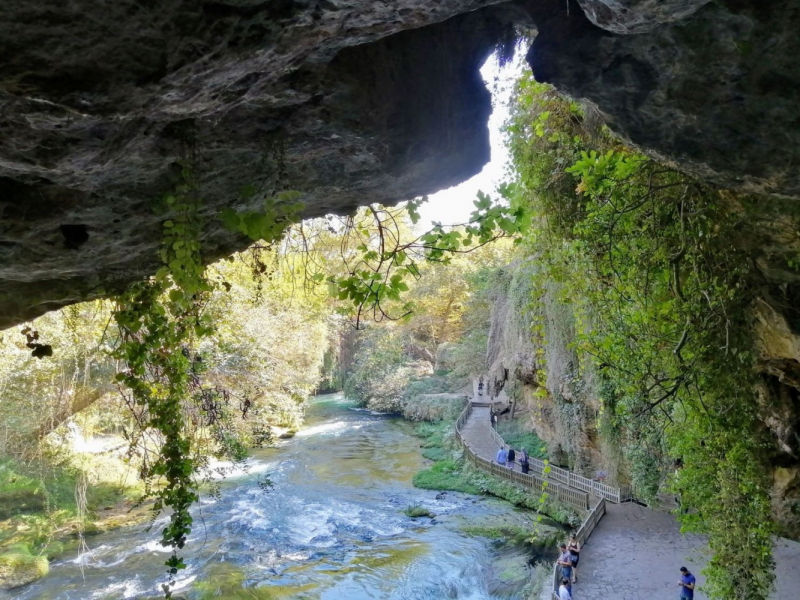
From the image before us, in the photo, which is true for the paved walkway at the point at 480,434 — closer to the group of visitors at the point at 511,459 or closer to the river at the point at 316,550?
the group of visitors at the point at 511,459

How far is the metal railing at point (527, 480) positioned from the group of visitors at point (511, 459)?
29cm

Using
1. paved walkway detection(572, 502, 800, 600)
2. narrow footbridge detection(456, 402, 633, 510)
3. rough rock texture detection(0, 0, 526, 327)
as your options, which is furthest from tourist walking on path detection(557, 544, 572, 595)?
rough rock texture detection(0, 0, 526, 327)

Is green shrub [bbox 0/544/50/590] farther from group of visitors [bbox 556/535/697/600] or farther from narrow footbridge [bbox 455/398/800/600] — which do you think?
group of visitors [bbox 556/535/697/600]

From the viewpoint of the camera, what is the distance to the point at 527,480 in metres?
14.7

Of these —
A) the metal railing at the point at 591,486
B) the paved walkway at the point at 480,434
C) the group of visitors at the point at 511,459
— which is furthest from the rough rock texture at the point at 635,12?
the paved walkway at the point at 480,434

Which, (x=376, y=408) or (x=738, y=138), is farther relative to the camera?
(x=376, y=408)

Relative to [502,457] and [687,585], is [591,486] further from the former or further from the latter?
[687,585]

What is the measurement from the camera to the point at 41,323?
24.3ft

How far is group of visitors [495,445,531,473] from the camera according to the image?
15364mm

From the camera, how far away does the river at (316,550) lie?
9.91 meters

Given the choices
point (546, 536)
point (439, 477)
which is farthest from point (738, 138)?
point (439, 477)

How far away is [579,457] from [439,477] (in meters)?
4.92

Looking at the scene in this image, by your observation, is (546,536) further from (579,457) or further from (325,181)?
(325,181)

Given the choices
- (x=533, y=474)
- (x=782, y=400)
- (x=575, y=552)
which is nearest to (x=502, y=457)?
(x=533, y=474)
